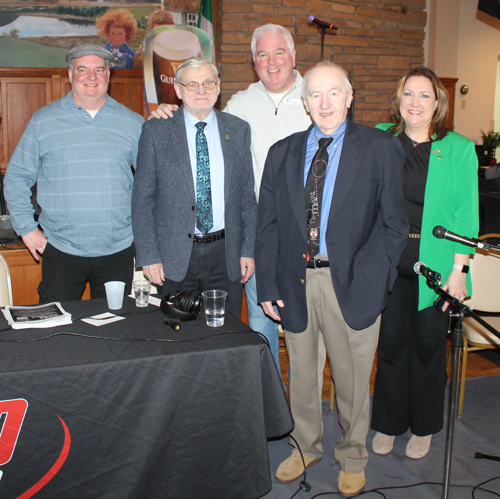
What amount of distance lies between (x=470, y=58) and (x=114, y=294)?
700cm

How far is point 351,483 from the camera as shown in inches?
76.2

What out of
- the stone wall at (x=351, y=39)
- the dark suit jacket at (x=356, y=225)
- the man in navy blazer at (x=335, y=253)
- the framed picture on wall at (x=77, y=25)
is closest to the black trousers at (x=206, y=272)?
the man in navy blazer at (x=335, y=253)

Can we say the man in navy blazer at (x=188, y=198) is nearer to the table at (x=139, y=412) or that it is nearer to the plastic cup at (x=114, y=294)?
the plastic cup at (x=114, y=294)

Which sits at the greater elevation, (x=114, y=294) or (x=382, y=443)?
(x=114, y=294)

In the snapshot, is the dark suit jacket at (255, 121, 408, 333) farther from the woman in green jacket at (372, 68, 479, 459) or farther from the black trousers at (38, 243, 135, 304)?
the black trousers at (38, 243, 135, 304)

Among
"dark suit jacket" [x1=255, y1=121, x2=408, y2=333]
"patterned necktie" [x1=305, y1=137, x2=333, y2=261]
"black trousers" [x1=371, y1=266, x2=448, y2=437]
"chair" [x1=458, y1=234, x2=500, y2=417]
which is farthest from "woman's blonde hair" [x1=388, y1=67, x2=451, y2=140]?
"chair" [x1=458, y1=234, x2=500, y2=417]

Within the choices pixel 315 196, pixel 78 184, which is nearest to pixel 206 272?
pixel 315 196

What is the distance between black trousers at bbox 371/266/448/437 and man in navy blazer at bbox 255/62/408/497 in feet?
0.96

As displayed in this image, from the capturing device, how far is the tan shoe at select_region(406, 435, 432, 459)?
2.21 meters

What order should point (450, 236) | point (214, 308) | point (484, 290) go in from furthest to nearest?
point (484, 290)
point (214, 308)
point (450, 236)

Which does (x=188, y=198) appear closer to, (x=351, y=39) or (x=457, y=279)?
(x=457, y=279)

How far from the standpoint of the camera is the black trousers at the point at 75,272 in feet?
7.39

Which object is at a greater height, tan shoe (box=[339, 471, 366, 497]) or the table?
the table

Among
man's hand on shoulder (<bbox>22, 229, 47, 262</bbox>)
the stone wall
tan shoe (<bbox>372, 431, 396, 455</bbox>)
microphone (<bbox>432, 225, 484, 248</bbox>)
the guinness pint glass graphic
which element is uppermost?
the stone wall
